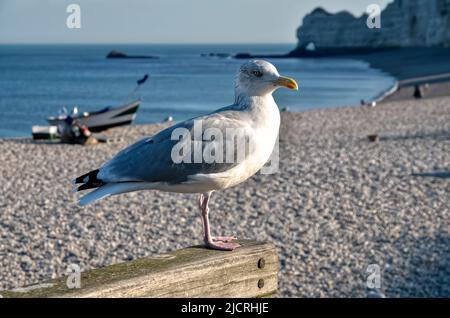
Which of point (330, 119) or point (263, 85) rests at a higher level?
point (263, 85)

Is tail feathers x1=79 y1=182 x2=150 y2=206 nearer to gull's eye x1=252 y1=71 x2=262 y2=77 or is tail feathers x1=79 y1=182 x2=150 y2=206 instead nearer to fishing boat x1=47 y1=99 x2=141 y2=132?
gull's eye x1=252 y1=71 x2=262 y2=77

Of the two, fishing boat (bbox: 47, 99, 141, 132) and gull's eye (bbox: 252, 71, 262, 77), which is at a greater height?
gull's eye (bbox: 252, 71, 262, 77)

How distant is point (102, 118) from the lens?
2252 centimetres

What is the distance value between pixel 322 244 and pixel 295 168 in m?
5.20

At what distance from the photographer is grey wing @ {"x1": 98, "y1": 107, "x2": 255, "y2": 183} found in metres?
3.09

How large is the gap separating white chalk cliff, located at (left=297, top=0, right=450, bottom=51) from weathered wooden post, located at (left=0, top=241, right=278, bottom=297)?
82.0 m

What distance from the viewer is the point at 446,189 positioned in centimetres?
1212

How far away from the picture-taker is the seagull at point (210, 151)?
2988 mm

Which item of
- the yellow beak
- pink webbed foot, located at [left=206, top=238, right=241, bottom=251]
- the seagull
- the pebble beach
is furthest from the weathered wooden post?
the pebble beach

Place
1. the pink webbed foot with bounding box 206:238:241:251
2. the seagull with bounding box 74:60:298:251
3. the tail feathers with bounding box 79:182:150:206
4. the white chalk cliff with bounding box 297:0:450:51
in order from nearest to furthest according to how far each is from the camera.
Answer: the pink webbed foot with bounding box 206:238:241:251 → the tail feathers with bounding box 79:182:150:206 → the seagull with bounding box 74:60:298:251 → the white chalk cliff with bounding box 297:0:450:51

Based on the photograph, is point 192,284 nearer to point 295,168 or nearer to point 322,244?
point 322,244

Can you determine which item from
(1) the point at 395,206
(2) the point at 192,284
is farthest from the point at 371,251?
(2) the point at 192,284

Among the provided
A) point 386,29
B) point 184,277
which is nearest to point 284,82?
point 184,277

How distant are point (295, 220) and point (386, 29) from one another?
347 ft
